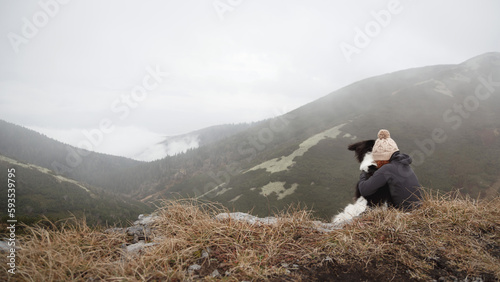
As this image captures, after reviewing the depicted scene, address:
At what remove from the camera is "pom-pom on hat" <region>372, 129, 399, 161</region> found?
18.3 feet

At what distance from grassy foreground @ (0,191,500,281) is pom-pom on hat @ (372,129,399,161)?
153 cm

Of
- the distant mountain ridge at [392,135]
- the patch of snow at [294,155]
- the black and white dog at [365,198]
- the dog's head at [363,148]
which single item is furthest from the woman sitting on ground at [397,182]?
the patch of snow at [294,155]

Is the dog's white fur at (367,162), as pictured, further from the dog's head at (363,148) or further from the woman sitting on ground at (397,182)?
the woman sitting on ground at (397,182)

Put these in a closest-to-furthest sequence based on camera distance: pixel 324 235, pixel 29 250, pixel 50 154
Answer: pixel 29 250 → pixel 324 235 → pixel 50 154

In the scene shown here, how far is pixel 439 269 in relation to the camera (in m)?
3.16

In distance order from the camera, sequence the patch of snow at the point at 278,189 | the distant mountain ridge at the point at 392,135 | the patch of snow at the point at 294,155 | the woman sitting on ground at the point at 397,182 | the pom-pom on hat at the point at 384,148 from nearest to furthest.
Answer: the woman sitting on ground at the point at 397,182
the pom-pom on hat at the point at 384,148
the distant mountain ridge at the point at 392,135
the patch of snow at the point at 278,189
the patch of snow at the point at 294,155

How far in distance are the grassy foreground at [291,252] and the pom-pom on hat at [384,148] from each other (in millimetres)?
1525

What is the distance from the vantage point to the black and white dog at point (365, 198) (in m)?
5.60

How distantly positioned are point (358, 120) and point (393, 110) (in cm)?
1376

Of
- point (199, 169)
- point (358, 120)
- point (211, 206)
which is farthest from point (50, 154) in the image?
point (211, 206)

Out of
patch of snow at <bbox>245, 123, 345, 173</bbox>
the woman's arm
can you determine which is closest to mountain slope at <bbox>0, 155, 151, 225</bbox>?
patch of snow at <bbox>245, 123, 345, 173</bbox>

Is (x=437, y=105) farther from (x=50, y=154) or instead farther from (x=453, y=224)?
(x=50, y=154)

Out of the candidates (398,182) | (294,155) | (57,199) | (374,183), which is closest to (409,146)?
(294,155)

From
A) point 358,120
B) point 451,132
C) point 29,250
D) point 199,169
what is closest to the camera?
point 29,250
